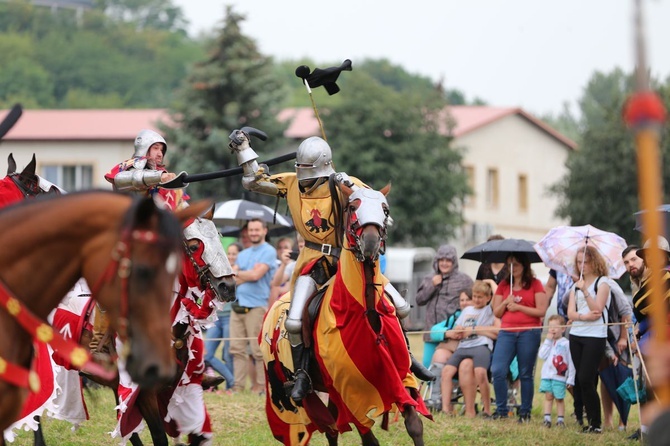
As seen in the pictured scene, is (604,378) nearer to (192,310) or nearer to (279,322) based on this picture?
(279,322)

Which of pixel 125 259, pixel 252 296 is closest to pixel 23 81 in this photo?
pixel 252 296

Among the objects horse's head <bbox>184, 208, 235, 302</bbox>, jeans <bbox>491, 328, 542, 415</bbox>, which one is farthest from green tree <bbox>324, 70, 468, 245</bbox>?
horse's head <bbox>184, 208, 235, 302</bbox>

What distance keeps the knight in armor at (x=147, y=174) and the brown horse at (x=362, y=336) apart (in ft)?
4.70

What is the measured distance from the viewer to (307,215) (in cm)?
966

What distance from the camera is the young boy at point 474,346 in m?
13.1

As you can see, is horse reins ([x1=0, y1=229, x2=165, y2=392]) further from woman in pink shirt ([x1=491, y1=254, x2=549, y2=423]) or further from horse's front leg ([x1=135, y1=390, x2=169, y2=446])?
Answer: woman in pink shirt ([x1=491, y1=254, x2=549, y2=423])

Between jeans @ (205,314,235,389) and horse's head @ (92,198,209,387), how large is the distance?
33.8ft

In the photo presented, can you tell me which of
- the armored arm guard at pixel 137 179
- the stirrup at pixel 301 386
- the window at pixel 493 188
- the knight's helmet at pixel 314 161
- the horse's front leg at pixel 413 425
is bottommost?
the horse's front leg at pixel 413 425

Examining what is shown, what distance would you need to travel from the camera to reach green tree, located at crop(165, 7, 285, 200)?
36688 millimetres

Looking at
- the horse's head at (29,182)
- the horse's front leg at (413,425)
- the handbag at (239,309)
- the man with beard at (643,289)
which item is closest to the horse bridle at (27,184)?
the horse's head at (29,182)

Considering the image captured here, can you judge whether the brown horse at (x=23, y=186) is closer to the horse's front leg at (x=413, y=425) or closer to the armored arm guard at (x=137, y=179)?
the armored arm guard at (x=137, y=179)

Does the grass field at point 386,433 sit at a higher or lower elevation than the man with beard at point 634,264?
lower

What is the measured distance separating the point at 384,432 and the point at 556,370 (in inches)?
78.9

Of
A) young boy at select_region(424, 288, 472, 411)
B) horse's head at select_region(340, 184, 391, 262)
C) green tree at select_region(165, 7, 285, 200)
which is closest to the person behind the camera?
horse's head at select_region(340, 184, 391, 262)
